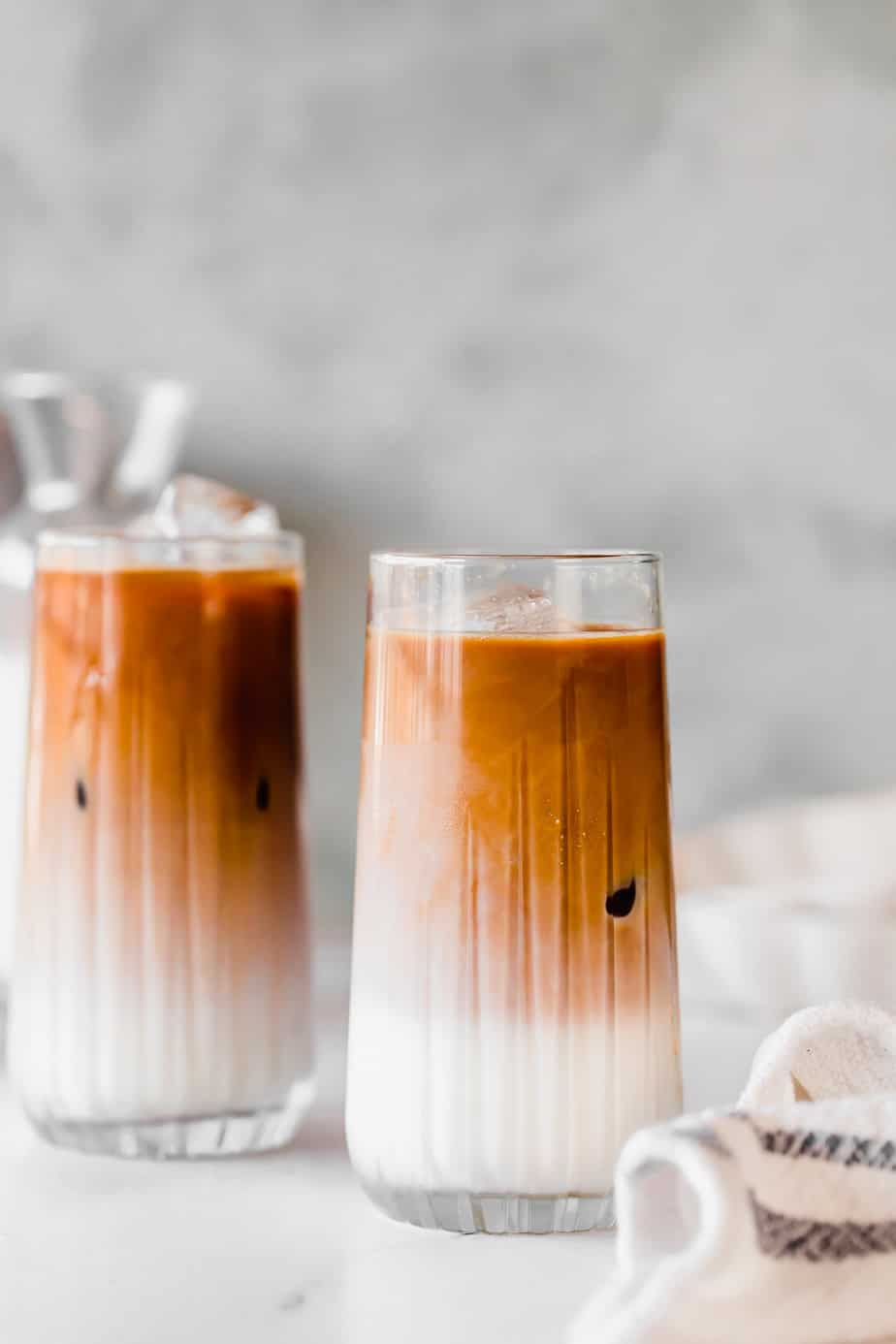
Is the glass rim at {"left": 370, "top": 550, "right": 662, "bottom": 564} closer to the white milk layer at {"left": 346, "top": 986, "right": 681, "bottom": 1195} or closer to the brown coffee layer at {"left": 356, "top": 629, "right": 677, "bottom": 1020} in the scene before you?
the brown coffee layer at {"left": 356, "top": 629, "right": 677, "bottom": 1020}

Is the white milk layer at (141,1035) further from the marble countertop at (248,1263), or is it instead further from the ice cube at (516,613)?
the ice cube at (516,613)

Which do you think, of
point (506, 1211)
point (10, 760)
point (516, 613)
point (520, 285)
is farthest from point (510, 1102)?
point (520, 285)

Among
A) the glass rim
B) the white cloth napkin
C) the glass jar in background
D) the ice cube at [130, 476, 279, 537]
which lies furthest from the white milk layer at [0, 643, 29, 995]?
the white cloth napkin

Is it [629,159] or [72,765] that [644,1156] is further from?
[629,159]

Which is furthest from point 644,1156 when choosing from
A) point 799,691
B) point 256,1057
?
point 799,691

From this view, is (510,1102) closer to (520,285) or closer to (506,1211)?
(506,1211)

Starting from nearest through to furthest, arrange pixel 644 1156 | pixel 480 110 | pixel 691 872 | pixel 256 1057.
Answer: pixel 644 1156 < pixel 256 1057 < pixel 691 872 < pixel 480 110

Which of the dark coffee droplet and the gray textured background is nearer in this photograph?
the dark coffee droplet
